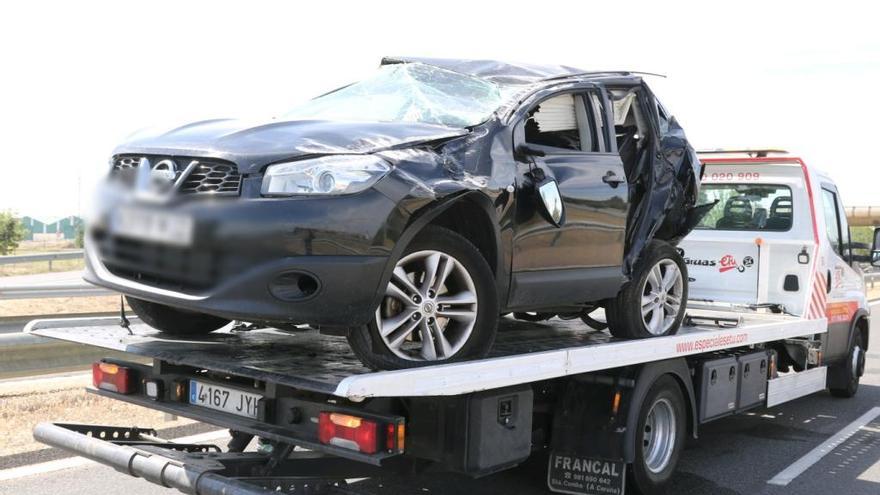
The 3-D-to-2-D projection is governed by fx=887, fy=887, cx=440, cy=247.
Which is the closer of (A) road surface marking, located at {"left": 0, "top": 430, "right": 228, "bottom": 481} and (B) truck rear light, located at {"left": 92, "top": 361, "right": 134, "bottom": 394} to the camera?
(B) truck rear light, located at {"left": 92, "top": 361, "right": 134, "bottom": 394}

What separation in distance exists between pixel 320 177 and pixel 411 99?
123 centimetres

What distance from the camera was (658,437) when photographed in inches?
221

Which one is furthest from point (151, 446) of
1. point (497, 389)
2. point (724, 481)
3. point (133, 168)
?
point (724, 481)

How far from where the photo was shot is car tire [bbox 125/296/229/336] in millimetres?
5023

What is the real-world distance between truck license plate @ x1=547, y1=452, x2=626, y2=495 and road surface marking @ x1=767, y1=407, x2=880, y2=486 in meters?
1.63

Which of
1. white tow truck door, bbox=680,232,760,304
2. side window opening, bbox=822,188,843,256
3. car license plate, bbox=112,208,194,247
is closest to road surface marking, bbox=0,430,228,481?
car license plate, bbox=112,208,194,247

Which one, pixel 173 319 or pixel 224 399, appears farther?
pixel 173 319

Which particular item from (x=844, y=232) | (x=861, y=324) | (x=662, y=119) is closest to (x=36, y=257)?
(x=861, y=324)

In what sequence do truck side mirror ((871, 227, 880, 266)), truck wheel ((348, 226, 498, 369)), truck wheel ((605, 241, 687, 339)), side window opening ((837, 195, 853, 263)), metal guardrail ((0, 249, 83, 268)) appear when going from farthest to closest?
1. metal guardrail ((0, 249, 83, 268))
2. side window opening ((837, 195, 853, 263))
3. truck side mirror ((871, 227, 880, 266))
4. truck wheel ((605, 241, 687, 339))
5. truck wheel ((348, 226, 498, 369))

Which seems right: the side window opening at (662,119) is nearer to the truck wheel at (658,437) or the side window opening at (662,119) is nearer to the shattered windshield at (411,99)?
the shattered windshield at (411,99)

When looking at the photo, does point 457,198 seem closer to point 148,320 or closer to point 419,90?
point 419,90

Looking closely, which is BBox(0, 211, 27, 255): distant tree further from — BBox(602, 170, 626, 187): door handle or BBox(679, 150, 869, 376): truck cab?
BBox(602, 170, 626, 187): door handle

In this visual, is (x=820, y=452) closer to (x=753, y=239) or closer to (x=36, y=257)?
(x=753, y=239)

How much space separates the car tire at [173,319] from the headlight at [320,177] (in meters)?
1.57
